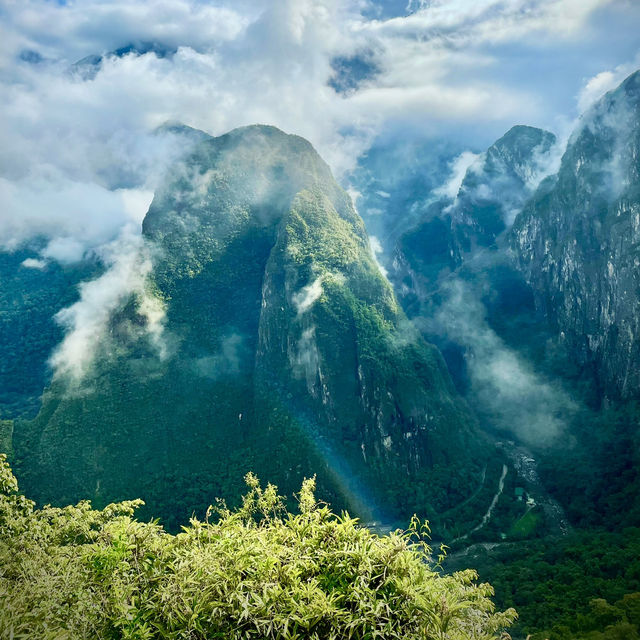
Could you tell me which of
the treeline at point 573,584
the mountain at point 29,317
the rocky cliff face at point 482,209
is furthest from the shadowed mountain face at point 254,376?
the rocky cliff face at point 482,209

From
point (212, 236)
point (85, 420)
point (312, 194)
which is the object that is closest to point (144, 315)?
point (85, 420)

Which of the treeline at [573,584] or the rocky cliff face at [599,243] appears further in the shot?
the rocky cliff face at [599,243]

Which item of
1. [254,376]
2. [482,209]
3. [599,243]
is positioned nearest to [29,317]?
[254,376]

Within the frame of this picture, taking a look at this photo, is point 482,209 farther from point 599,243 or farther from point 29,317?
point 29,317

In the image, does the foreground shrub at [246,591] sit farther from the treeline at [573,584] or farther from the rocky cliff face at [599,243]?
the rocky cliff face at [599,243]

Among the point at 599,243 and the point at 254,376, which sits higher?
the point at 254,376

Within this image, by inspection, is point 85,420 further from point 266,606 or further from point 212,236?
point 266,606

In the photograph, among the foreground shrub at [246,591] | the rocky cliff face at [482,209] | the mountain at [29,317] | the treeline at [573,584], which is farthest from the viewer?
the rocky cliff face at [482,209]
